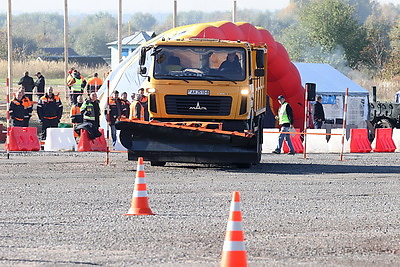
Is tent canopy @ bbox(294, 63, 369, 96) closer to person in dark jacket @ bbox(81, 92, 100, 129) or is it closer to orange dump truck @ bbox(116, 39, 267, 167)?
person in dark jacket @ bbox(81, 92, 100, 129)

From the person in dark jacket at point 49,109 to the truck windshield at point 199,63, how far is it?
9.52 m

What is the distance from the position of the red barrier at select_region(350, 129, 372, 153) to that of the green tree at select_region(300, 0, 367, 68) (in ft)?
188

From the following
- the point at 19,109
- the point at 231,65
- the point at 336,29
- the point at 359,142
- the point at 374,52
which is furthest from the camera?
the point at 336,29

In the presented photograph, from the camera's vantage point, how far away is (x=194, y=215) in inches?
524

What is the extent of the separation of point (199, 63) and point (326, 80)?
Answer: 17.3 metres

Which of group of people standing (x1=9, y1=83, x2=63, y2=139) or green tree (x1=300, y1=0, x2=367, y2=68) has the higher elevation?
green tree (x1=300, y1=0, x2=367, y2=68)

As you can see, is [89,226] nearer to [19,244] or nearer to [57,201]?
[19,244]

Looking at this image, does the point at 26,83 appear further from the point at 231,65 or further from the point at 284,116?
the point at 231,65

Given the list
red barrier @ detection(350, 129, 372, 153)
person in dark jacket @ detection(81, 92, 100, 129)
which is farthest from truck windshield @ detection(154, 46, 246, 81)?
red barrier @ detection(350, 129, 372, 153)

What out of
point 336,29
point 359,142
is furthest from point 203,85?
point 336,29

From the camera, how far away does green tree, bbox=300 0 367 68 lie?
285 ft

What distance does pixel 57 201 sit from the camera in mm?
14820

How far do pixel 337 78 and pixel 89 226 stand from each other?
26.8 metres

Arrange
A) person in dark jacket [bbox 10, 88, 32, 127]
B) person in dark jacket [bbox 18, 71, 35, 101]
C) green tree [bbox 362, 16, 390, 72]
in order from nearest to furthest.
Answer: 1. person in dark jacket [bbox 10, 88, 32, 127]
2. person in dark jacket [bbox 18, 71, 35, 101]
3. green tree [bbox 362, 16, 390, 72]
